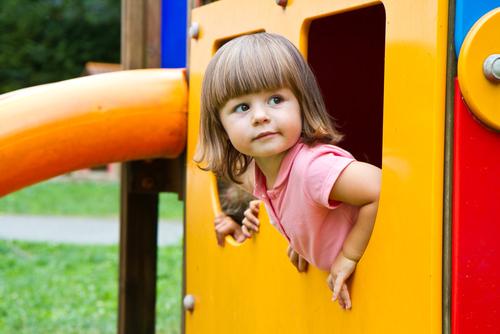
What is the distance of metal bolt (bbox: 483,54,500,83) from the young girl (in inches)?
12.6

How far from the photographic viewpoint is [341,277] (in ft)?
5.89

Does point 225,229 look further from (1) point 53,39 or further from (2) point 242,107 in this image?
(1) point 53,39

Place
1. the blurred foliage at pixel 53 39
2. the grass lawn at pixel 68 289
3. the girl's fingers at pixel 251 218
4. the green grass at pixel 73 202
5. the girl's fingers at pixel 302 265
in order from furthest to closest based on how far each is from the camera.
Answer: the blurred foliage at pixel 53 39 → the green grass at pixel 73 202 → the grass lawn at pixel 68 289 → the girl's fingers at pixel 251 218 → the girl's fingers at pixel 302 265

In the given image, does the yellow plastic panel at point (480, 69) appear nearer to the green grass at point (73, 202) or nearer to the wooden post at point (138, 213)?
the wooden post at point (138, 213)

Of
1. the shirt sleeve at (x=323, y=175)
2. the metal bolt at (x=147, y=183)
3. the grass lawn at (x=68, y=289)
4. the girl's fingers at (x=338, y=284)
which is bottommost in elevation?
the grass lawn at (x=68, y=289)

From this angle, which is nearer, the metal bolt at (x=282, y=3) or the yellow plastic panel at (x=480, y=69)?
the yellow plastic panel at (x=480, y=69)

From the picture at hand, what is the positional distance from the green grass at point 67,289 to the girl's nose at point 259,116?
2.96 m

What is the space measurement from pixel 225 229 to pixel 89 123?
55cm

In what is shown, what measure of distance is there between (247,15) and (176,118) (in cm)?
54

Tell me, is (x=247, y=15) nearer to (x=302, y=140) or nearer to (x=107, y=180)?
(x=302, y=140)

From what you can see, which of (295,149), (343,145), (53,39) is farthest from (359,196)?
(53,39)

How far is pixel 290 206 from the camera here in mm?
1786

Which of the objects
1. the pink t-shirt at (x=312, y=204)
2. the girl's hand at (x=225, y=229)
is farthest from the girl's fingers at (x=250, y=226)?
the pink t-shirt at (x=312, y=204)

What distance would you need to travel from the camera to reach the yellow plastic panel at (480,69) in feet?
4.99
